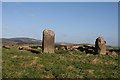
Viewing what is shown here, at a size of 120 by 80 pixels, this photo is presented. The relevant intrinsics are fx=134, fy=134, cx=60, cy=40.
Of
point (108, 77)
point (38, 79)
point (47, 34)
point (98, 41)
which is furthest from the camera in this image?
point (98, 41)

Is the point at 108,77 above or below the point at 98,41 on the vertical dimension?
below

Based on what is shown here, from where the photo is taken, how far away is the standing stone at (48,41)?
86.7ft

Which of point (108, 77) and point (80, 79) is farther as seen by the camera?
point (108, 77)

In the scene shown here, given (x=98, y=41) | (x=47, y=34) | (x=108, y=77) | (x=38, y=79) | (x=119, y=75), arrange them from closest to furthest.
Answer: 1. (x=38, y=79)
2. (x=108, y=77)
3. (x=119, y=75)
4. (x=47, y=34)
5. (x=98, y=41)

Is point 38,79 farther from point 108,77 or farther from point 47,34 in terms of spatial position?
point 47,34

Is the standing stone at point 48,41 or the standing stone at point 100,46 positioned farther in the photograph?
the standing stone at point 100,46

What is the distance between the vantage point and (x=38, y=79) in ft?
38.6

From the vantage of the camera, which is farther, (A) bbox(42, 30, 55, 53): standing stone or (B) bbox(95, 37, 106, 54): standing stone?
(B) bbox(95, 37, 106, 54): standing stone

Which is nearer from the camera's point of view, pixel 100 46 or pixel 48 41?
pixel 48 41

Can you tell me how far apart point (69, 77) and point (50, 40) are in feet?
50.0

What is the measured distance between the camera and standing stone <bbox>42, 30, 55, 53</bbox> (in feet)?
86.7

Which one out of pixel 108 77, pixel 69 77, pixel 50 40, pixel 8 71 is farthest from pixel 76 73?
pixel 50 40

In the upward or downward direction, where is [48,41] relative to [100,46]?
upward

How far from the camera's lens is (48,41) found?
26.7m
